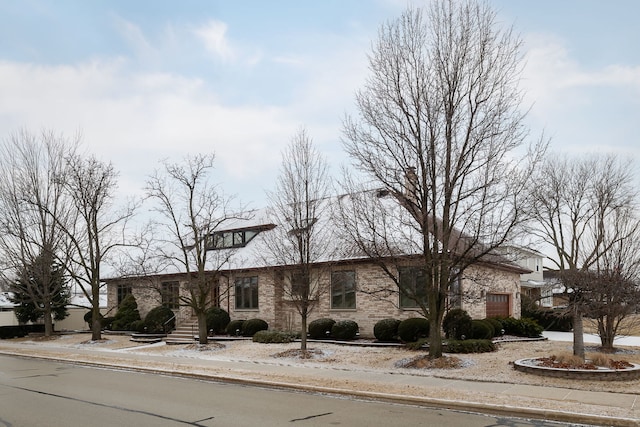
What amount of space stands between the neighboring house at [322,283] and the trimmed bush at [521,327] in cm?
114

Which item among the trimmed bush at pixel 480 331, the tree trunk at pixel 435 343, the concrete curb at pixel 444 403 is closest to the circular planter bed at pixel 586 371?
the tree trunk at pixel 435 343

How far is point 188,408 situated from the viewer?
10961 millimetres

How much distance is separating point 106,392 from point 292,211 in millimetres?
9513

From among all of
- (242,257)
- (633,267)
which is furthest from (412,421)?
(242,257)

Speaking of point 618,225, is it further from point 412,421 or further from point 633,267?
point 412,421

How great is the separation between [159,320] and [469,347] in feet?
60.7

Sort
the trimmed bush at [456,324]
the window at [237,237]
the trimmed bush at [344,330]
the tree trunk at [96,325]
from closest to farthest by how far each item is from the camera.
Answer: the trimmed bush at [456,324] < the trimmed bush at [344,330] < the tree trunk at [96,325] < the window at [237,237]

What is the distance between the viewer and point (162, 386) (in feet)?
46.8

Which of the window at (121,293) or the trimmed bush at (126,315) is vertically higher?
the window at (121,293)

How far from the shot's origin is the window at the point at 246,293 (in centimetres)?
3000

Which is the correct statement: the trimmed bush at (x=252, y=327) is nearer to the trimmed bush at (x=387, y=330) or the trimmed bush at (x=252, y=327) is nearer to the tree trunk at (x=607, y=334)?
the trimmed bush at (x=387, y=330)

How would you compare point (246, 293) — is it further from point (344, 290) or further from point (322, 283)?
point (344, 290)

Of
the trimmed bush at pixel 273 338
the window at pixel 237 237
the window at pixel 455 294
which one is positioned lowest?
the trimmed bush at pixel 273 338

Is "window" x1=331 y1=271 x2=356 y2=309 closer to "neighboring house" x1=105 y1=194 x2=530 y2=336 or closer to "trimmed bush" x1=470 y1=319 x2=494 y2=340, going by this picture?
"neighboring house" x1=105 y1=194 x2=530 y2=336
